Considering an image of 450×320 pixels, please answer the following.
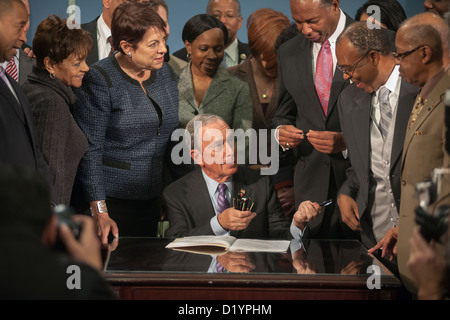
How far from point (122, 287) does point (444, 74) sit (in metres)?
1.88

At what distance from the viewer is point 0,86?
10.5 ft

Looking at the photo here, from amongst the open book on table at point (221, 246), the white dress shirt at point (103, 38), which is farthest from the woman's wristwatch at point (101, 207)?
the white dress shirt at point (103, 38)

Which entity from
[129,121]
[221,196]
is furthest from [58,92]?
[221,196]

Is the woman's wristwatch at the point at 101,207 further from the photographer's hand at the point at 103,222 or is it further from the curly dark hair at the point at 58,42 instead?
the curly dark hair at the point at 58,42

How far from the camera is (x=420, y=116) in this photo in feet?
10.2

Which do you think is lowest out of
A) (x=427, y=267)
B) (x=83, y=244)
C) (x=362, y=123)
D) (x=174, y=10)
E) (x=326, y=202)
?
(x=326, y=202)

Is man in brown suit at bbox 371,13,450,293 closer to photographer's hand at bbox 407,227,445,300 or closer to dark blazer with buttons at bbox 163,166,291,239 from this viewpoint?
photographer's hand at bbox 407,227,445,300

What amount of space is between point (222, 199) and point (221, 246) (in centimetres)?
98

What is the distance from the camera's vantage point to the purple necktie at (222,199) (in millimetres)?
4684

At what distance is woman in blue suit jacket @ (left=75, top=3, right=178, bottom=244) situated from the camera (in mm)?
4516

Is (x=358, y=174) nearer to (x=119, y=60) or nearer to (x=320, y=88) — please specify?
(x=320, y=88)

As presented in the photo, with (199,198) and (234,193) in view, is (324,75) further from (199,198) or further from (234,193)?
(199,198)

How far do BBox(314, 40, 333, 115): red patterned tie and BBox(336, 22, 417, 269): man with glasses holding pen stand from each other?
0.17 metres
